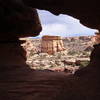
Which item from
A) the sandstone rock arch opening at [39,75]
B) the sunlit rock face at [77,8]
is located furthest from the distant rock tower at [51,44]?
the sunlit rock face at [77,8]

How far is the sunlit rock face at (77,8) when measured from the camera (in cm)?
881

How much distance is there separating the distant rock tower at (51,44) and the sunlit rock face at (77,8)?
37384mm

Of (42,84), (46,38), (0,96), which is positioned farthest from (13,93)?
(46,38)

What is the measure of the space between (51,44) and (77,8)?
38.4 metres

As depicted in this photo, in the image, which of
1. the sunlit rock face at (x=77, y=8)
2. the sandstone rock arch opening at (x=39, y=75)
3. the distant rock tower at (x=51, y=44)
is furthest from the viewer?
the distant rock tower at (x=51, y=44)

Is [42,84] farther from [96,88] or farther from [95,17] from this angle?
[95,17]

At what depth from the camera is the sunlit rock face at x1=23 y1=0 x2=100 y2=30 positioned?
8.81 m

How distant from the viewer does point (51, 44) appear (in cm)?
4759

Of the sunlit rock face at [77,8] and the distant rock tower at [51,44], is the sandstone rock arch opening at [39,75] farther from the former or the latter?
the distant rock tower at [51,44]

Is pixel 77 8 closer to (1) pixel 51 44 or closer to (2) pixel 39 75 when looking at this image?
(2) pixel 39 75

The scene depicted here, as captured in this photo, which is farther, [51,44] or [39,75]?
[51,44]

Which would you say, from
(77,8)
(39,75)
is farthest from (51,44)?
(77,8)

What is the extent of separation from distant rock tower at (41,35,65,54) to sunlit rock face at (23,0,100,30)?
37384mm

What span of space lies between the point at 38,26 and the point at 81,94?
5490 mm
